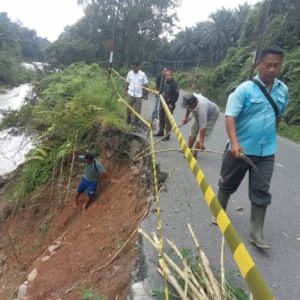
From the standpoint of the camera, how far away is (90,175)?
23.3ft

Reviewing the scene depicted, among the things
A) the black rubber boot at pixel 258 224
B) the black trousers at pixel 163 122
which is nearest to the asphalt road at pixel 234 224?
the black rubber boot at pixel 258 224

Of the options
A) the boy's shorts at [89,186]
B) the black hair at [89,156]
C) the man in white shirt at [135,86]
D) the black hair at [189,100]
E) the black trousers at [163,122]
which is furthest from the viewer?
the man in white shirt at [135,86]

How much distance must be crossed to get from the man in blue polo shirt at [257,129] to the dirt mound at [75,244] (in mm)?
1260

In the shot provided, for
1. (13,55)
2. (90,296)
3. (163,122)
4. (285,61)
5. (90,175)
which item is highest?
(90,296)

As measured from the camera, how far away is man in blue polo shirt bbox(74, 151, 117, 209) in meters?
7.03

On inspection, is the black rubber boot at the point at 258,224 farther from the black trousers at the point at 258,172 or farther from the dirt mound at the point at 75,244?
the dirt mound at the point at 75,244

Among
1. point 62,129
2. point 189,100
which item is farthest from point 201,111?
point 62,129

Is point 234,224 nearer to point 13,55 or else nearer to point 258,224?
point 258,224

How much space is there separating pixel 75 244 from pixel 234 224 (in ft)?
7.31

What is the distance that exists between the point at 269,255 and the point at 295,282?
1.51 feet

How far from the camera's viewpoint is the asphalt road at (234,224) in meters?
3.50

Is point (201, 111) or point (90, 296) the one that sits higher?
point (201, 111)

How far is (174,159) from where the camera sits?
7.21m

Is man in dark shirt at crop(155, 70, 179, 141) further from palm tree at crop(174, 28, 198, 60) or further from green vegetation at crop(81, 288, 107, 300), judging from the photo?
palm tree at crop(174, 28, 198, 60)
